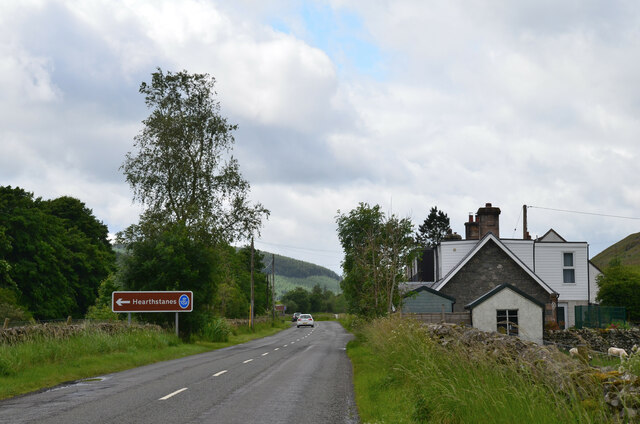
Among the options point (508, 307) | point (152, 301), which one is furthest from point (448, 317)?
point (152, 301)

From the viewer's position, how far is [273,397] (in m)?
14.0

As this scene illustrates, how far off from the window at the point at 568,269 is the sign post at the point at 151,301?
30.1 metres

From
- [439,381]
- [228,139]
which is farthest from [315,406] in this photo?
[228,139]

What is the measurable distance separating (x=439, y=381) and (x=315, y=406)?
3.66m

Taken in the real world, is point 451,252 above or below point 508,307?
above

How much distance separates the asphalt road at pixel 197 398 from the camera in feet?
36.4

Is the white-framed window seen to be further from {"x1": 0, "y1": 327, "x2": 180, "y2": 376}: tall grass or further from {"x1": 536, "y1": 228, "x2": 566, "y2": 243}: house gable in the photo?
{"x1": 0, "y1": 327, "x2": 180, "y2": 376}: tall grass

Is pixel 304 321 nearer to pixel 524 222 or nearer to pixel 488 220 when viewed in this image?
pixel 524 222

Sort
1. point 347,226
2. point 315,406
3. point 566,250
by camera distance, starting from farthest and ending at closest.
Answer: point 566,250
point 347,226
point 315,406

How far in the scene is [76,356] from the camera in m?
21.7

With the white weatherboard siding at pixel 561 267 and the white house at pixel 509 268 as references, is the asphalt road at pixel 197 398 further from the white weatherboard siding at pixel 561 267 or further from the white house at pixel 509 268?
the white weatherboard siding at pixel 561 267

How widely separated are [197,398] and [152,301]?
2226 cm

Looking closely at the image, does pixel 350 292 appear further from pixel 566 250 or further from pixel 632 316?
pixel 632 316

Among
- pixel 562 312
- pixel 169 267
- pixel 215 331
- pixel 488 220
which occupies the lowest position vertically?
pixel 215 331
